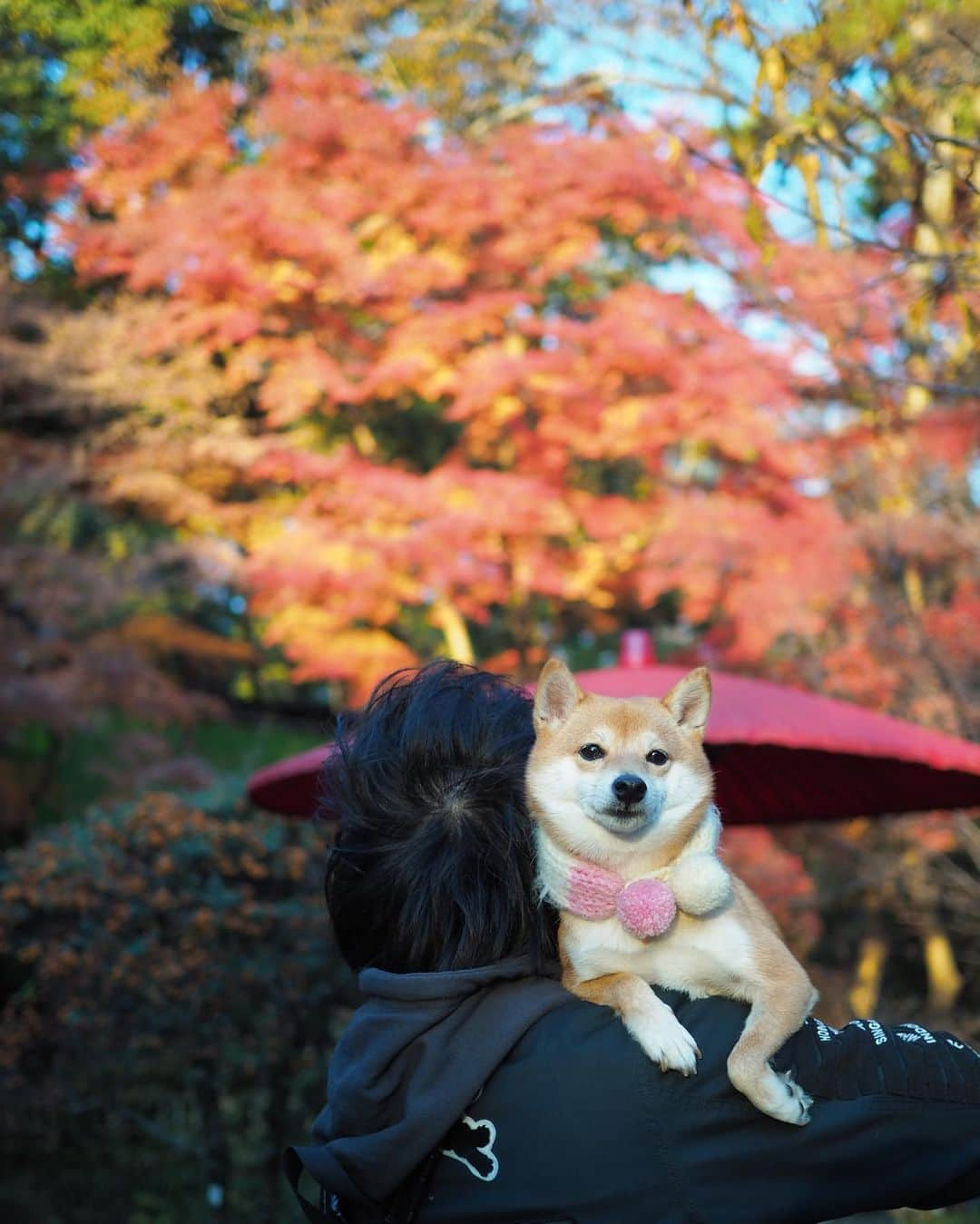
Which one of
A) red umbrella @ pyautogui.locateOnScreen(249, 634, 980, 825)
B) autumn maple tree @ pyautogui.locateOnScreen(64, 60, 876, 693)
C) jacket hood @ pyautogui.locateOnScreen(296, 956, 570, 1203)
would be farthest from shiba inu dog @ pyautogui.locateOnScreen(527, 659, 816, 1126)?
autumn maple tree @ pyautogui.locateOnScreen(64, 60, 876, 693)

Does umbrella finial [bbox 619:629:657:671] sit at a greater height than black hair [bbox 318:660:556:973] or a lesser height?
greater

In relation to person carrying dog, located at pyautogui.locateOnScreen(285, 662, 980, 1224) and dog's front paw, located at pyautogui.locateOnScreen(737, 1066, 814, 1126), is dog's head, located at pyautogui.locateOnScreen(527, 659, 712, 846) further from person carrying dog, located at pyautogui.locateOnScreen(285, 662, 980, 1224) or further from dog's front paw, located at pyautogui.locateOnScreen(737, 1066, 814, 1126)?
dog's front paw, located at pyautogui.locateOnScreen(737, 1066, 814, 1126)

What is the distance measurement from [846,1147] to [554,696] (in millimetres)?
812

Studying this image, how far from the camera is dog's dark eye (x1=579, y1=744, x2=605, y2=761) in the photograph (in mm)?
1914

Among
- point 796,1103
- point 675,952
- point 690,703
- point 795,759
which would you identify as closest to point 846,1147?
point 796,1103

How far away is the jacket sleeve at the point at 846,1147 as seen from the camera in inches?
56.3

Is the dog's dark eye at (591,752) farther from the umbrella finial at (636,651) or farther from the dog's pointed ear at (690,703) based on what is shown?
the umbrella finial at (636,651)

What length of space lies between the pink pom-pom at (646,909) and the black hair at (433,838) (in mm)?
130

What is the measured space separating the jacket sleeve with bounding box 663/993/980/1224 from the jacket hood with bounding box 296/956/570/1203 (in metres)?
0.25

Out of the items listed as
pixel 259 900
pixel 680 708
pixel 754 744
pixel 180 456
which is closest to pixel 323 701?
pixel 180 456

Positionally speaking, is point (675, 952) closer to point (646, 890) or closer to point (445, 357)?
point (646, 890)

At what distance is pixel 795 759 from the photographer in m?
4.18

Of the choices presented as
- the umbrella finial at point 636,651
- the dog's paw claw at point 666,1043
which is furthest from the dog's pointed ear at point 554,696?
the umbrella finial at point 636,651

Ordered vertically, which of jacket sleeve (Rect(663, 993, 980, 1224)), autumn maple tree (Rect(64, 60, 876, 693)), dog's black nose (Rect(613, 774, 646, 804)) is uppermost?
autumn maple tree (Rect(64, 60, 876, 693))
